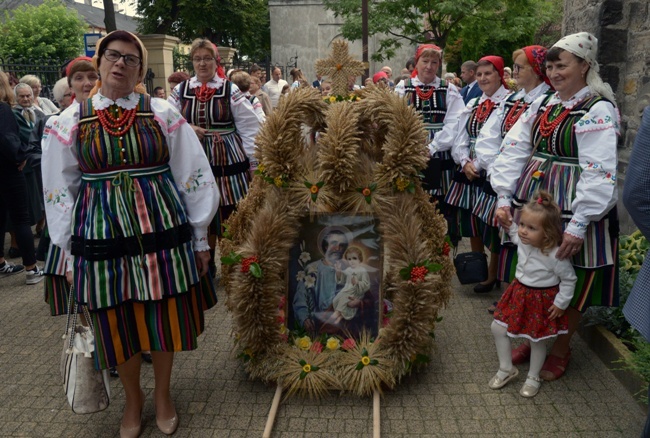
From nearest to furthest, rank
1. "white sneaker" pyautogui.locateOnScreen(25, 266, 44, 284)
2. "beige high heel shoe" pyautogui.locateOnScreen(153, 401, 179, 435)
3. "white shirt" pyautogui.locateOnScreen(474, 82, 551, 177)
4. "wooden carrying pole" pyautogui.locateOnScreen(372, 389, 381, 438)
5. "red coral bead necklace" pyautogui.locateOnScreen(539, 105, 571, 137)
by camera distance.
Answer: "wooden carrying pole" pyautogui.locateOnScreen(372, 389, 381, 438)
"beige high heel shoe" pyautogui.locateOnScreen(153, 401, 179, 435)
"red coral bead necklace" pyautogui.locateOnScreen(539, 105, 571, 137)
"white shirt" pyautogui.locateOnScreen(474, 82, 551, 177)
"white sneaker" pyautogui.locateOnScreen(25, 266, 44, 284)

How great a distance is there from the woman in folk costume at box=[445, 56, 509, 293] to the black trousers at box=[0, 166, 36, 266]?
13.8 feet

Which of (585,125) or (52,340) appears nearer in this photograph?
(585,125)

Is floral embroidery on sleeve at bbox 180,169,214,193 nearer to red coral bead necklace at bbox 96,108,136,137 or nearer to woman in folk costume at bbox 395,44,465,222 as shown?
red coral bead necklace at bbox 96,108,136,137

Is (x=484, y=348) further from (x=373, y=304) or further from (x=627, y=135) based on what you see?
(x=627, y=135)

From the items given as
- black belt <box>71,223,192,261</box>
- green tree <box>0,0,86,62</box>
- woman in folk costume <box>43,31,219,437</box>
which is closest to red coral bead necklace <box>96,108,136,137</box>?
woman in folk costume <box>43,31,219,437</box>

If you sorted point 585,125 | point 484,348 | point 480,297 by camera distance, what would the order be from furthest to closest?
point 480,297 < point 484,348 < point 585,125

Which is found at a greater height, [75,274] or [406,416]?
[75,274]

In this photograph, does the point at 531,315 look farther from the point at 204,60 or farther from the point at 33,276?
the point at 33,276

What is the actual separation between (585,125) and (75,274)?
2.90 metres

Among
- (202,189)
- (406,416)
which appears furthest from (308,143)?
(406,416)

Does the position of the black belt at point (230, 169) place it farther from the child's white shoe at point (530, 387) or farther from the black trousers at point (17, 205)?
the child's white shoe at point (530, 387)

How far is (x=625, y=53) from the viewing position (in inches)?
220

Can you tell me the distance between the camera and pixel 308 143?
388 cm

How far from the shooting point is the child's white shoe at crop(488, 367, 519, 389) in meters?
3.78
